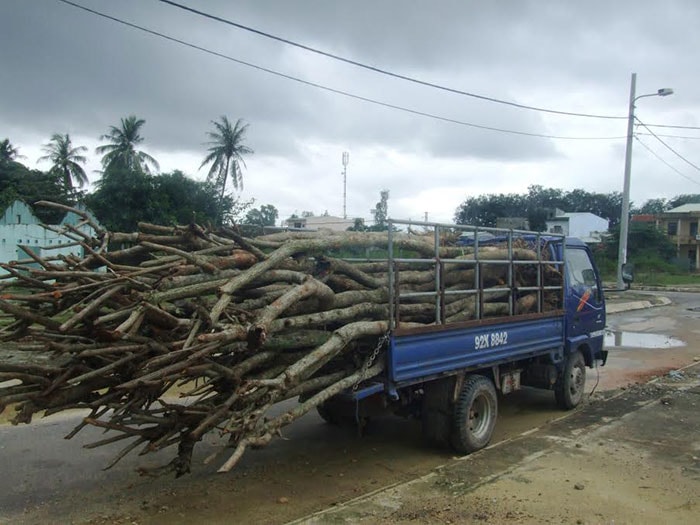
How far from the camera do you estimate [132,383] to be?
12.1 ft

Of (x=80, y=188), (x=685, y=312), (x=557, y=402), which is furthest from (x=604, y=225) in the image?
(x=557, y=402)

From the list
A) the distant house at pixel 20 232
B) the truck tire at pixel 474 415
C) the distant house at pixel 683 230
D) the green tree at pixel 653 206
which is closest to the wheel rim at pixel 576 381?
the truck tire at pixel 474 415

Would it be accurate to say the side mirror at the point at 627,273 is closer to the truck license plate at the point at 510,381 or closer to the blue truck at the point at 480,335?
the blue truck at the point at 480,335

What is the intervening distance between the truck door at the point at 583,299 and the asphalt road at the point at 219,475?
3.90ft

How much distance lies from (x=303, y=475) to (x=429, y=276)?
7.41 feet

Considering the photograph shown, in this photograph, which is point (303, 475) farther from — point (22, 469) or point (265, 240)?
point (22, 469)

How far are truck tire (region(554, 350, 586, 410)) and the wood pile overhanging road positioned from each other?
2878 mm

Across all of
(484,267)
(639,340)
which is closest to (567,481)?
(484,267)

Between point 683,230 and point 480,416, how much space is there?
61.4m

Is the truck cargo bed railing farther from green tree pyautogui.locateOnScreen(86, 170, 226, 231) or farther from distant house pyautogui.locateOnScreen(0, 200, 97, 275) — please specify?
green tree pyautogui.locateOnScreen(86, 170, 226, 231)

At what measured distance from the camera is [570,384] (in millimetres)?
8117

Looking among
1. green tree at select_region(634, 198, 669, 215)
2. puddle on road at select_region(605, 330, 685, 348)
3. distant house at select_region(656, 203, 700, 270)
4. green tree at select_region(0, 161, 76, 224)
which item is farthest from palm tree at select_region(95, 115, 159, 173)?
green tree at select_region(634, 198, 669, 215)

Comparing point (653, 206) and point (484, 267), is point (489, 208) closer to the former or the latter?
point (653, 206)

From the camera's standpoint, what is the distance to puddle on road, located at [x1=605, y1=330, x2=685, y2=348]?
48.1 ft
